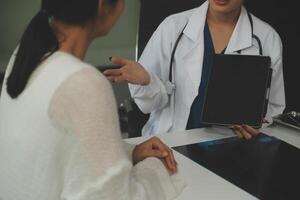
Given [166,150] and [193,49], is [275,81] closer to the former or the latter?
[193,49]

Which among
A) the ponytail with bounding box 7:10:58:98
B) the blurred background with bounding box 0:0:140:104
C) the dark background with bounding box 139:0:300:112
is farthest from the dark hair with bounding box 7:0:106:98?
the blurred background with bounding box 0:0:140:104

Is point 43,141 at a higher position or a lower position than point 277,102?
higher

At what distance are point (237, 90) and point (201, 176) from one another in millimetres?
398

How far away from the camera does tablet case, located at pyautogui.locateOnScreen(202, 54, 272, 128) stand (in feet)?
4.37

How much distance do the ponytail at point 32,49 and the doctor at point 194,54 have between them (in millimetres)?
747

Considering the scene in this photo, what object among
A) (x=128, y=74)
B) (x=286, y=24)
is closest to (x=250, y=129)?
(x=128, y=74)

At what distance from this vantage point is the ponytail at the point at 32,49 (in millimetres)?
740

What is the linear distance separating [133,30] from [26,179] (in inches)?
75.5

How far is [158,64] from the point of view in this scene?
5.27 ft

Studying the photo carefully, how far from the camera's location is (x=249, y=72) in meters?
1.36

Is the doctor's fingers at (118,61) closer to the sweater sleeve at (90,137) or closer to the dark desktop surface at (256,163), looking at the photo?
the dark desktop surface at (256,163)

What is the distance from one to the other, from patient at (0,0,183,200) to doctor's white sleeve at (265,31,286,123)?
0.92 m

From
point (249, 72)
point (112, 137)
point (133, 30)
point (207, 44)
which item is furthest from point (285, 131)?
point (133, 30)

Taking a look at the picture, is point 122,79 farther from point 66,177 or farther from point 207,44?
point 66,177
